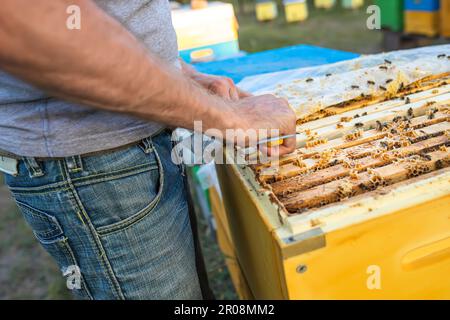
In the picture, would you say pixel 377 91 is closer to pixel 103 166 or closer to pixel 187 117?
pixel 187 117

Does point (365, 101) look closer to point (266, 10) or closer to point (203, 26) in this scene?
point (203, 26)

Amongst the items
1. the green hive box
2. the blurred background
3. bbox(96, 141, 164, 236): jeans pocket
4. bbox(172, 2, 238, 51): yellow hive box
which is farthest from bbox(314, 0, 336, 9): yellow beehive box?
bbox(96, 141, 164, 236): jeans pocket

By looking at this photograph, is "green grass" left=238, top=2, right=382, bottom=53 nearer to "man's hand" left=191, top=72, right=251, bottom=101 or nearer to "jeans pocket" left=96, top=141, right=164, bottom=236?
"man's hand" left=191, top=72, right=251, bottom=101

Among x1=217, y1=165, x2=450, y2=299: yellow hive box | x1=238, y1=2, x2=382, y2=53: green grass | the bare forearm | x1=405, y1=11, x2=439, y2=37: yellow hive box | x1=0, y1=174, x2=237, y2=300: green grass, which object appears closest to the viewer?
the bare forearm

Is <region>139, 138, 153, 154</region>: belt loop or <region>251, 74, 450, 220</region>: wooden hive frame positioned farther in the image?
<region>139, 138, 153, 154</region>: belt loop

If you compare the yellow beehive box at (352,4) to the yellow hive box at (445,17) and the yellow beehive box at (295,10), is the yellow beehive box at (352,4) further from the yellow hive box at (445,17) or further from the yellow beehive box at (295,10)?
the yellow hive box at (445,17)
